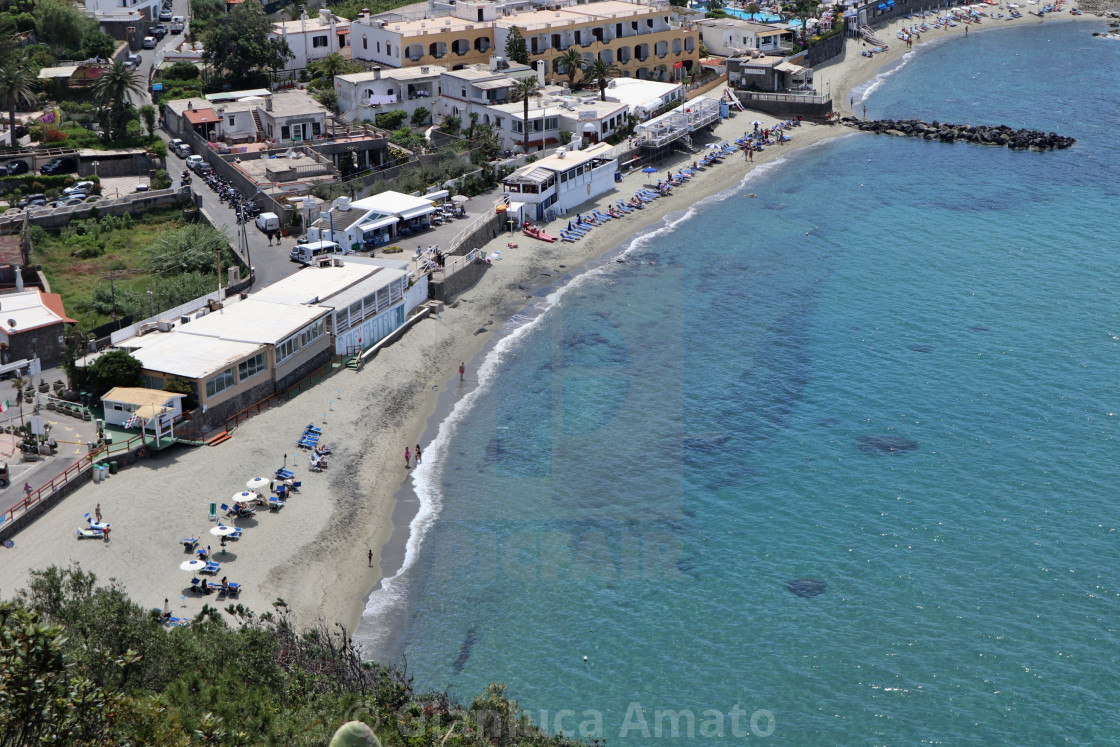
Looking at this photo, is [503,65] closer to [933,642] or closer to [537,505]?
[537,505]

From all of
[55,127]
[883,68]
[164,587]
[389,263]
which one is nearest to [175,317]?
[389,263]

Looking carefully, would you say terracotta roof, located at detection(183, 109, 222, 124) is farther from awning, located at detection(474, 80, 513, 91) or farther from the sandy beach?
the sandy beach

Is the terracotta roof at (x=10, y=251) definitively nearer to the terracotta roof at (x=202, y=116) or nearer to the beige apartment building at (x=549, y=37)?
the terracotta roof at (x=202, y=116)

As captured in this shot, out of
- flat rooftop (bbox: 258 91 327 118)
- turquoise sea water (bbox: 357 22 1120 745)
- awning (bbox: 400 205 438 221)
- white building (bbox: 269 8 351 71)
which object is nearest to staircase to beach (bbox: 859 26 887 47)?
turquoise sea water (bbox: 357 22 1120 745)

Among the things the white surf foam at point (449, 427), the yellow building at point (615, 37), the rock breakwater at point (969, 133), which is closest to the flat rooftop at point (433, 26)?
the yellow building at point (615, 37)

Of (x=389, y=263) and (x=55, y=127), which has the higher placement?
(x=55, y=127)

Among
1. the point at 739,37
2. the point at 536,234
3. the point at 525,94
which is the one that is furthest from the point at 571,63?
the point at 536,234
